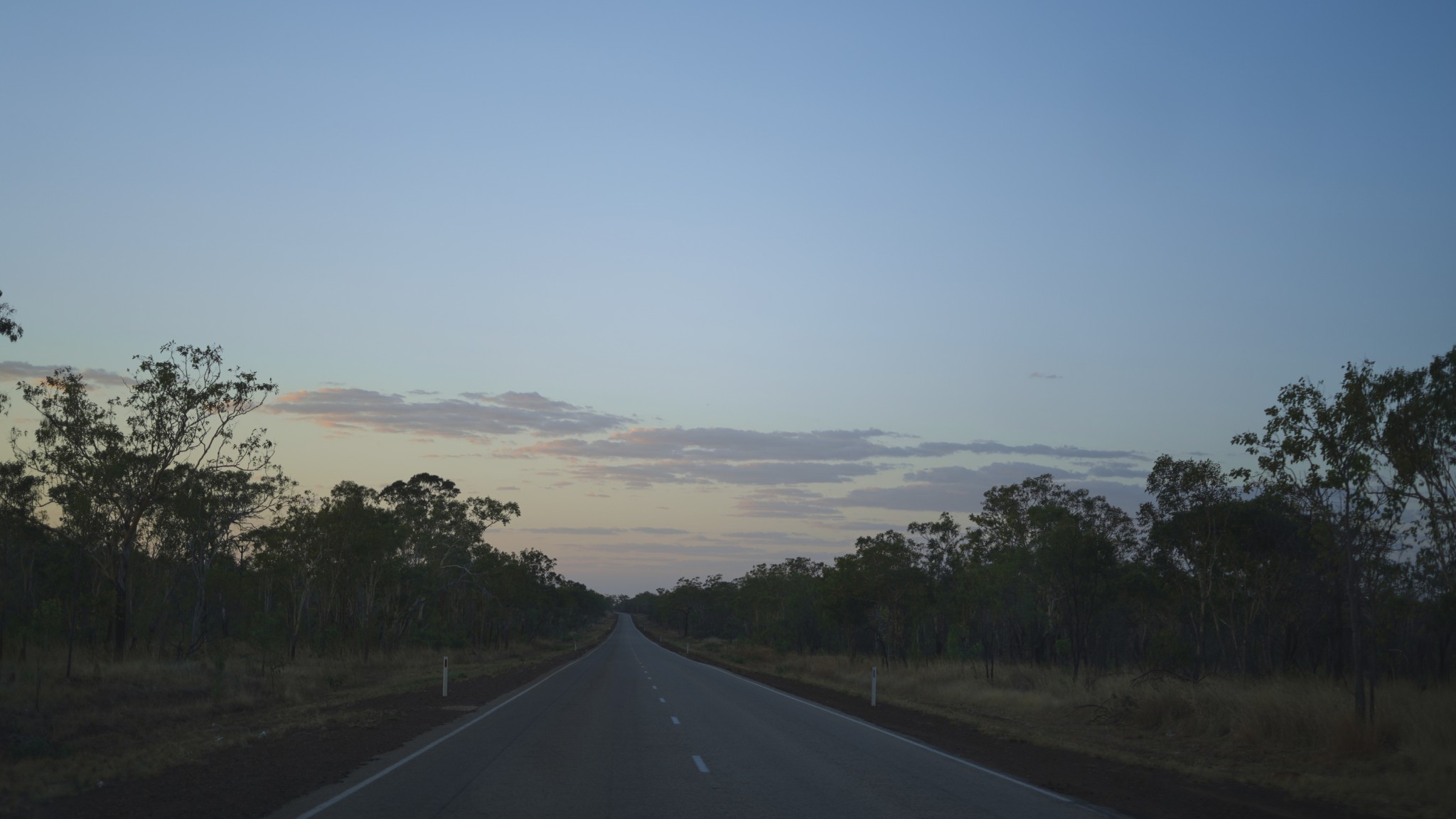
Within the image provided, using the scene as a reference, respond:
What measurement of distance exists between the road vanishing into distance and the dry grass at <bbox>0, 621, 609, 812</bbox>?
11.5ft

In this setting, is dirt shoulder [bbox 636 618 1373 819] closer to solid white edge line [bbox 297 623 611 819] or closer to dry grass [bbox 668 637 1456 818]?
dry grass [bbox 668 637 1456 818]

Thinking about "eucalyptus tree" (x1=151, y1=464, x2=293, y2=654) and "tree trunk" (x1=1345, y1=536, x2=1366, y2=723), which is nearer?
"tree trunk" (x1=1345, y1=536, x2=1366, y2=723)

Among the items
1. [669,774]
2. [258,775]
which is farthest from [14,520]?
[669,774]

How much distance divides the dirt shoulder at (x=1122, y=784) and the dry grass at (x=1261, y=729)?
20.9 inches

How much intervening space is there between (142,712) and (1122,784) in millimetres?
22257

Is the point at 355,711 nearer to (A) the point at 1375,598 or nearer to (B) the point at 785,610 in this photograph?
(A) the point at 1375,598

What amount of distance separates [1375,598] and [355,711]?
76.2ft

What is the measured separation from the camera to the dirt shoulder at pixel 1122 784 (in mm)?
11453

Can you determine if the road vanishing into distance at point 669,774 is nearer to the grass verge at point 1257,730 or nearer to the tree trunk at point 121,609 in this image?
the grass verge at point 1257,730

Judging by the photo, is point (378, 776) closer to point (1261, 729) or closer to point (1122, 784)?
point (1122, 784)

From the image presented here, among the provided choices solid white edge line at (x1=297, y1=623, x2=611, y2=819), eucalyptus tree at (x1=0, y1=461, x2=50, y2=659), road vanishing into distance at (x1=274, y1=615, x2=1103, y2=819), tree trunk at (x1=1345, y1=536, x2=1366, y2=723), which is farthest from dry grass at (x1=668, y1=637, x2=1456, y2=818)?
eucalyptus tree at (x1=0, y1=461, x2=50, y2=659)

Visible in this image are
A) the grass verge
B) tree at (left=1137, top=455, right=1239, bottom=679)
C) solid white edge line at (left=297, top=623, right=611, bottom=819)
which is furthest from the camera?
tree at (left=1137, top=455, right=1239, bottom=679)

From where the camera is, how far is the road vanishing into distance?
35.3 ft

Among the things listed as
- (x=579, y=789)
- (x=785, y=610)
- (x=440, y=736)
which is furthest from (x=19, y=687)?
(x=785, y=610)
